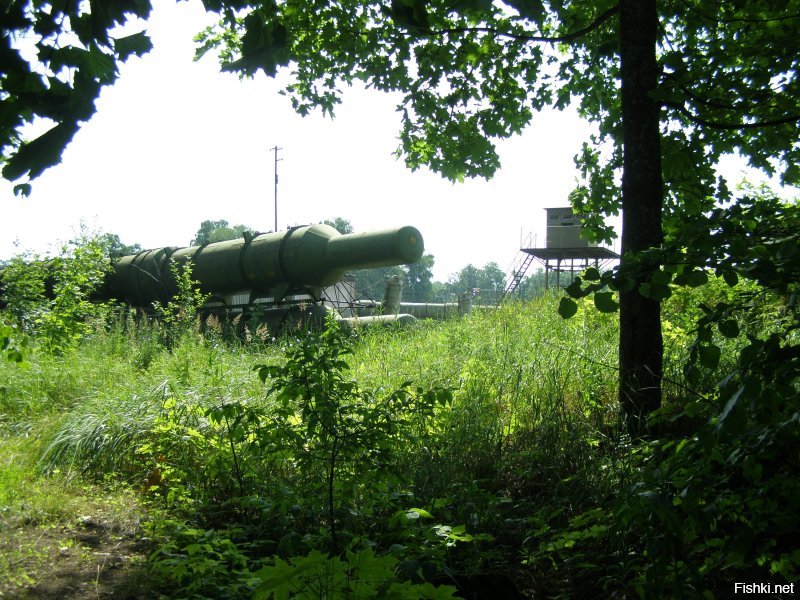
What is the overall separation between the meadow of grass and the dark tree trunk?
33 centimetres

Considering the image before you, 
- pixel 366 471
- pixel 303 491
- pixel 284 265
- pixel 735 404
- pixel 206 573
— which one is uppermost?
pixel 284 265

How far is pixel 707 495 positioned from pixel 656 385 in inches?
95.7

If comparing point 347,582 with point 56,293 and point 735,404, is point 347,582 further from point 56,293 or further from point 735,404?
point 56,293

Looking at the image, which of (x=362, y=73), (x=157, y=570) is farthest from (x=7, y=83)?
(x=362, y=73)

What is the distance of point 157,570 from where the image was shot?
136 inches

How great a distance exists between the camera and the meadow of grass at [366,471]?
301cm

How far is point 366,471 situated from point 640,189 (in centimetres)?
251

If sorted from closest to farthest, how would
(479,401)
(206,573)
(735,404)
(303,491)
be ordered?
(735,404), (206,573), (303,491), (479,401)

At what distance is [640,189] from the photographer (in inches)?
172

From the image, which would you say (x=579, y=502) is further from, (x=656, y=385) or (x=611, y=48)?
(x=611, y=48)

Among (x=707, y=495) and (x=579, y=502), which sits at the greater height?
(x=707, y=495)

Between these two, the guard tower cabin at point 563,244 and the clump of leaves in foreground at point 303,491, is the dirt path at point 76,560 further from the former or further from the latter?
the guard tower cabin at point 563,244

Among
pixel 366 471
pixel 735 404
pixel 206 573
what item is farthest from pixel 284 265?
pixel 735 404

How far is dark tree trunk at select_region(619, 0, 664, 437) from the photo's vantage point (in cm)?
434
